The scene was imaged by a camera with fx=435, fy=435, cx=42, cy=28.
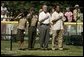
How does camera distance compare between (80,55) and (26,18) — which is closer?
(80,55)

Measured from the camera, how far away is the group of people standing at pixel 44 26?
53.9 ft

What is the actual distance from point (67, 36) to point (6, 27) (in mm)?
4182

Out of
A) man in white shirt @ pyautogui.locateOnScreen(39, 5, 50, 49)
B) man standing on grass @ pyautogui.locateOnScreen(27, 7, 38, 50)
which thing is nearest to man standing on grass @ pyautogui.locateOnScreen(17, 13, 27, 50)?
man standing on grass @ pyautogui.locateOnScreen(27, 7, 38, 50)

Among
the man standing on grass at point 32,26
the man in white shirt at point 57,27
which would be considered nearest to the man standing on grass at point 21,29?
the man standing on grass at point 32,26

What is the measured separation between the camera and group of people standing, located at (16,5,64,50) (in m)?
16.4

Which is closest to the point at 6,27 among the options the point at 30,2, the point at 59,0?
the point at 30,2

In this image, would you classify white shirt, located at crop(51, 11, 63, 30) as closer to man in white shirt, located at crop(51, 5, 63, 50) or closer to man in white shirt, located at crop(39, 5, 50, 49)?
man in white shirt, located at crop(51, 5, 63, 50)

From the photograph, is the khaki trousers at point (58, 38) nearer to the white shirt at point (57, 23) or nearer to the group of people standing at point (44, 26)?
the group of people standing at point (44, 26)

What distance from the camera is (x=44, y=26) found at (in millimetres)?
16688

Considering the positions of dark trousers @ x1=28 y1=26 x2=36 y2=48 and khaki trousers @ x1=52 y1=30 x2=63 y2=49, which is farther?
Answer: dark trousers @ x1=28 y1=26 x2=36 y2=48

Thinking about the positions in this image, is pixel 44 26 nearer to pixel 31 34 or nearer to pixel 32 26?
pixel 32 26

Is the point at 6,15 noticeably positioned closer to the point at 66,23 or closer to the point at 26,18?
the point at 66,23

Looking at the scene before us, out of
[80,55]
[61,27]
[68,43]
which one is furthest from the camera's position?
[68,43]

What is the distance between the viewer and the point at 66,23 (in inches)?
885
